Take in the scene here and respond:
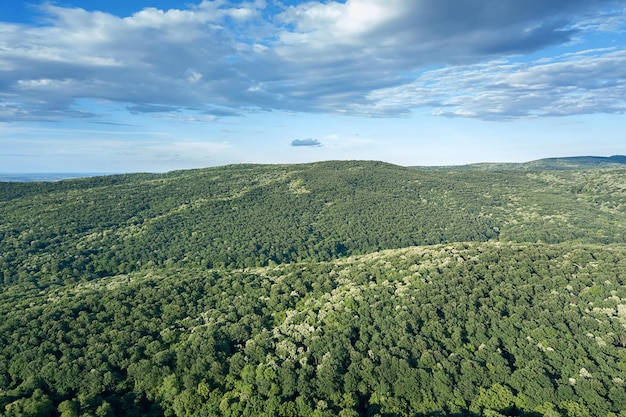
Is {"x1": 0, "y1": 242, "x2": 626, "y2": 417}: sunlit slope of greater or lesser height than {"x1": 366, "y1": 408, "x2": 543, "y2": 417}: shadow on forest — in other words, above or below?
above

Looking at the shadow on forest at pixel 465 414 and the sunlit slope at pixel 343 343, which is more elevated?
the sunlit slope at pixel 343 343

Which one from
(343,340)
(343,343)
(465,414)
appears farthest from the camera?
(343,340)

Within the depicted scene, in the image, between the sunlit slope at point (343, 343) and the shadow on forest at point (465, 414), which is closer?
the shadow on forest at point (465, 414)

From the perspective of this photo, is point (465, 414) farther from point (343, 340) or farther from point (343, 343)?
point (343, 340)

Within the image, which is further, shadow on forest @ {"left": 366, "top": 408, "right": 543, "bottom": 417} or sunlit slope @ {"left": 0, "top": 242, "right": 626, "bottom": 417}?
sunlit slope @ {"left": 0, "top": 242, "right": 626, "bottom": 417}

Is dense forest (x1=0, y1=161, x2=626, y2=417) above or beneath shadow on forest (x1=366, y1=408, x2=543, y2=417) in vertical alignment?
above

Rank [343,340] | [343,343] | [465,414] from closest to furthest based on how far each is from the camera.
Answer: [465,414] → [343,343] → [343,340]

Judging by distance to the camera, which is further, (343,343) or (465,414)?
(343,343)

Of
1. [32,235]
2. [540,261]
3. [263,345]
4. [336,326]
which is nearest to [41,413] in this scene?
[263,345]

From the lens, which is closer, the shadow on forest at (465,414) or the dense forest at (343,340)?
the shadow on forest at (465,414)

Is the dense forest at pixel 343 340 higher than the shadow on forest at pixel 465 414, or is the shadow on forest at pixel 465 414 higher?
the dense forest at pixel 343 340

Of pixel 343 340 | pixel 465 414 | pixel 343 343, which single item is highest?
pixel 343 340

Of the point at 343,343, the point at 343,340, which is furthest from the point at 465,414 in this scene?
the point at 343,340
